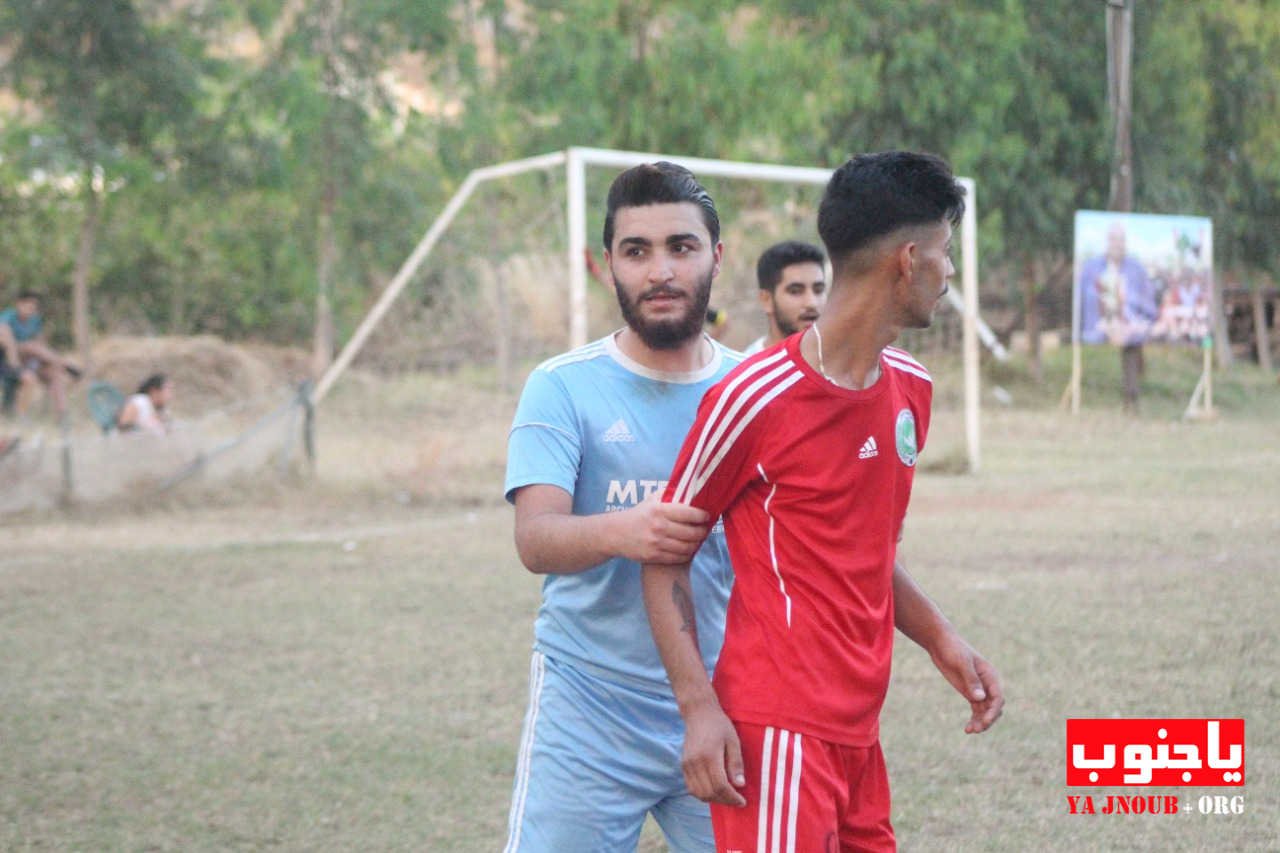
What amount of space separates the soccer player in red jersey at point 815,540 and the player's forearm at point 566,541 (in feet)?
0.36

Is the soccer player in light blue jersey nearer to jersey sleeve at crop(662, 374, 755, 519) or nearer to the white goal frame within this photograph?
jersey sleeve at crop(662, 374, 755, 519)

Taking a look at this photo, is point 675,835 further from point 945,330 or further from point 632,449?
point 945,330

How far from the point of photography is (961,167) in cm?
2798

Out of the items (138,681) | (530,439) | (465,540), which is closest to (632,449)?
(530,439)

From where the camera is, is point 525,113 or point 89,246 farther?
point 525,113

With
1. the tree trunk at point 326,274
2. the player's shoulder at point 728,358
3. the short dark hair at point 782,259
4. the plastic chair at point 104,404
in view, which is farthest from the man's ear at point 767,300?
the tree trunk at point 326,274


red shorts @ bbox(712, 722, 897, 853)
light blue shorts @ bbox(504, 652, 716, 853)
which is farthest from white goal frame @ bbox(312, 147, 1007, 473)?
red shorts @ bbox(712, 722, 897, 853)

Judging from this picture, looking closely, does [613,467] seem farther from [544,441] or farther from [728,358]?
[728,358]

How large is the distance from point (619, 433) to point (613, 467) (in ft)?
0.22

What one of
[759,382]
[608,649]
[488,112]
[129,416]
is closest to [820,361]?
[759,382]

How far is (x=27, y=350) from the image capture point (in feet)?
66.7

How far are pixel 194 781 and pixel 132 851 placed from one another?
767 mm

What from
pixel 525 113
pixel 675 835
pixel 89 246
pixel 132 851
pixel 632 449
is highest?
pixel 525 113

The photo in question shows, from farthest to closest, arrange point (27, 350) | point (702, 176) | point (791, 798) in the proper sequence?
1. point (27, 350)
2. point (702, 176)
3. point (791, 798)
